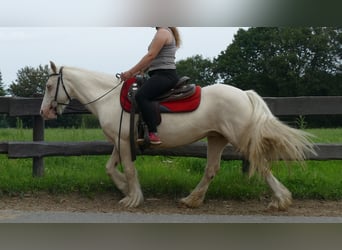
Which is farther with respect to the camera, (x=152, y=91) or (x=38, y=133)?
(x=38, y=133)

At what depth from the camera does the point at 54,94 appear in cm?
539

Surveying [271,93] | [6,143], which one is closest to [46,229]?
[6,143]

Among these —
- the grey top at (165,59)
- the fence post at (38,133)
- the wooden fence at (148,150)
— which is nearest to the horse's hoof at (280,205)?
the wooden fence at (148,150)

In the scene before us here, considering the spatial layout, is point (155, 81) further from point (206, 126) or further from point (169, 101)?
point (206, 126)

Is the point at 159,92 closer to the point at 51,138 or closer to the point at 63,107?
the point at 63,107

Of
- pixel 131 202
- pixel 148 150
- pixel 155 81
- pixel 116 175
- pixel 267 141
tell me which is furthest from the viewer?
pixel 148 150

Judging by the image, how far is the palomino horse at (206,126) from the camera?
469cm

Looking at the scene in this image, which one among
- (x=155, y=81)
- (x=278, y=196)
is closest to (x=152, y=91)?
(x=155, y=81)

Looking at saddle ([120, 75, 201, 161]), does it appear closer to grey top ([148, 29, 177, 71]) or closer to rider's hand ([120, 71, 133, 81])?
rider's hand ([120, 71, 133, 81])

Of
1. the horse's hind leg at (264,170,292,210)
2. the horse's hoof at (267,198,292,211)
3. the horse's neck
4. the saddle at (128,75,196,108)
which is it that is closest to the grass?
the horse's hind leg at (264,170,292,210)

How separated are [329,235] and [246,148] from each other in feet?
11.4

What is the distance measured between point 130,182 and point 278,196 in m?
1.72

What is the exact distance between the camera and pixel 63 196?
17.9ft

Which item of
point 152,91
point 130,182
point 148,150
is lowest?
point 130,182
